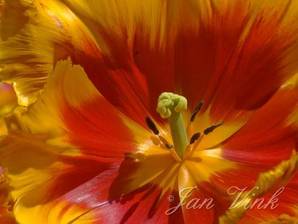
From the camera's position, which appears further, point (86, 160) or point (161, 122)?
point (161, 122)

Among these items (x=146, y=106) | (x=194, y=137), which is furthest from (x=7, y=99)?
(x=194, y=137)

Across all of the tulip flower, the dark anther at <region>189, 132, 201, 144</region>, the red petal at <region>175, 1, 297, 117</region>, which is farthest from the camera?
the dark anther at <region>189, 132, 201, 144</region>

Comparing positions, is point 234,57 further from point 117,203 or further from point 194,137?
point 117,203

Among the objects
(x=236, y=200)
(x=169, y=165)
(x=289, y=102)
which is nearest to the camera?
(x=236, y=200)

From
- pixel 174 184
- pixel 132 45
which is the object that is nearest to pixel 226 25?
pixel 132 45

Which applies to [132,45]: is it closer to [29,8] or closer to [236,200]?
[29,8]

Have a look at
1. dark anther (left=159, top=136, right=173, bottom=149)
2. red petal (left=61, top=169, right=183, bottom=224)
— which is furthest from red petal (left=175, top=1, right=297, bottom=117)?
red petal (left=61, top=169, right=183, bottom=224)

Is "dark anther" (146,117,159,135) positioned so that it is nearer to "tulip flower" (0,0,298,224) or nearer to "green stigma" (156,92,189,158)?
"tulip flower" (0,0,298,224)

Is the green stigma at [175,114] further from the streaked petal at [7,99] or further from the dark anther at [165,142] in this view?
the streaked petal at [7,99]
